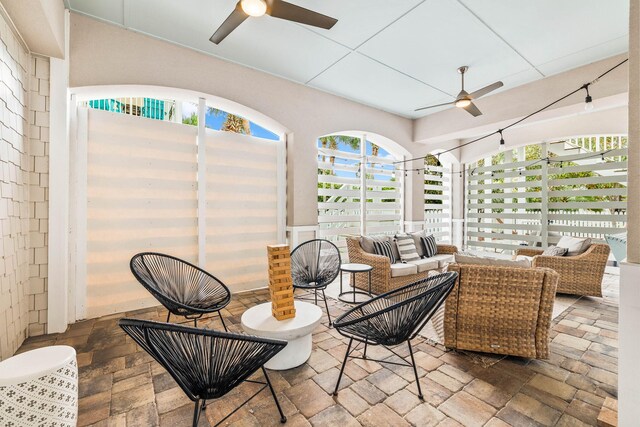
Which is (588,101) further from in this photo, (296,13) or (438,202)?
(438,202)

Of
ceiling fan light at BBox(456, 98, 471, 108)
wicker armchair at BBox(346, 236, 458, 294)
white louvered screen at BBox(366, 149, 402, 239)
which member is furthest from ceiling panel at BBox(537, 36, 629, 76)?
wicker armchair at BBox(346, 236, 458, 294)

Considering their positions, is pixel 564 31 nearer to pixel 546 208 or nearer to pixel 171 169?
pixel 546 208

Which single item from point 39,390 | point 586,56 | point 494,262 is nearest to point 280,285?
point 39,390

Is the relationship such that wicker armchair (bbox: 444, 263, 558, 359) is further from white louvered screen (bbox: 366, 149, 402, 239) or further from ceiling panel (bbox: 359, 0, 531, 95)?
white louvered screen (bbox: 366, 149, 402, 239)

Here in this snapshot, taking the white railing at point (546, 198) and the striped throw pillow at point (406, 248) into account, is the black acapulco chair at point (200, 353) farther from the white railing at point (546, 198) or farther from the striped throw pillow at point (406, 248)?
the white railing at point (546, 198)

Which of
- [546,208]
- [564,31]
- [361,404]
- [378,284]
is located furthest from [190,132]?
[546,208]

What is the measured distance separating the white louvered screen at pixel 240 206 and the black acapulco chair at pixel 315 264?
3.24ft

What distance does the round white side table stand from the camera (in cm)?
201

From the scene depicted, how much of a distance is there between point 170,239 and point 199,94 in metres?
1.91

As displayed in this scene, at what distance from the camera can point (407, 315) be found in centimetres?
177

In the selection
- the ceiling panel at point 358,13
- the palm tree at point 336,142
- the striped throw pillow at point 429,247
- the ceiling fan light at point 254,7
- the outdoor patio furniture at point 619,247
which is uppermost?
the ceiling panel at point 358,13

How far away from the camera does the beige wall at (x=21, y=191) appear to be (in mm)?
2203

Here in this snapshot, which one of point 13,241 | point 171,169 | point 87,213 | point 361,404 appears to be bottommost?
point 361,404

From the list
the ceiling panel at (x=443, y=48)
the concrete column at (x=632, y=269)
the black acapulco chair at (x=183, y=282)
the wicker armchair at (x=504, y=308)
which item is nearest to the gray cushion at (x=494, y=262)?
the wicker armchair at (x=504, y=308)
